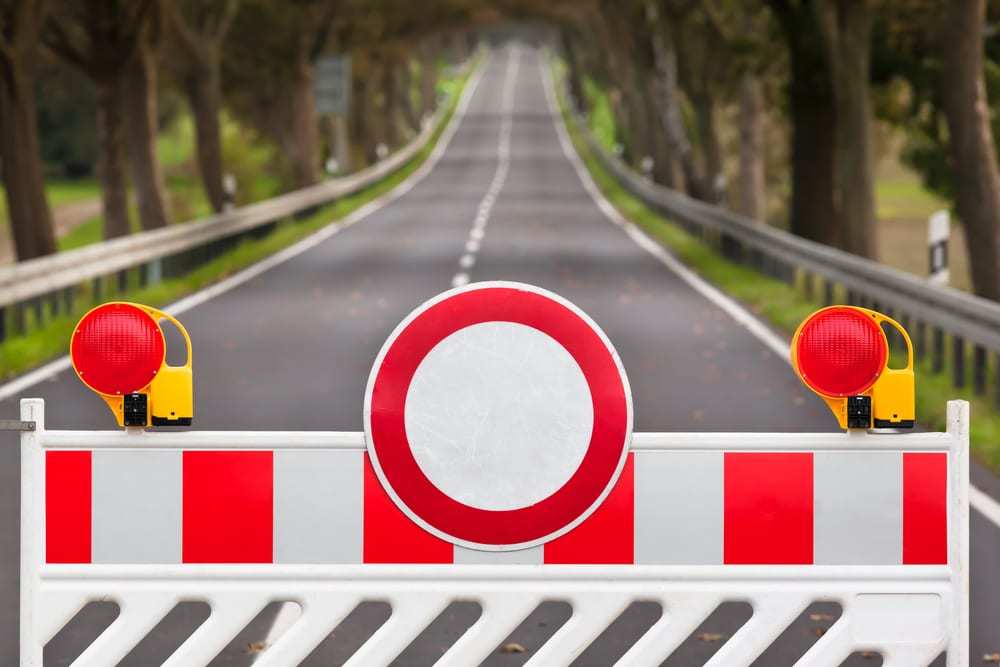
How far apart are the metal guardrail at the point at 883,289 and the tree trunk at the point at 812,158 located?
1.25 m

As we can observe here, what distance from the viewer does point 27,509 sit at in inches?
188

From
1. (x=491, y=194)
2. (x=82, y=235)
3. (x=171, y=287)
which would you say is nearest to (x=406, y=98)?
(x=82, y=235)

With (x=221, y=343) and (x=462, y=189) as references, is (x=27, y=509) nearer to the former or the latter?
(x=221, y=343)

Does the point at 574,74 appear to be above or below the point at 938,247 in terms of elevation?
above

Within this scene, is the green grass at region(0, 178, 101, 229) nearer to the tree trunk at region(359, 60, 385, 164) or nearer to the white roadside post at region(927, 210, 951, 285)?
the tree trunk at region(359, 60, 385, 164)

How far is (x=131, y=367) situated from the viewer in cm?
478

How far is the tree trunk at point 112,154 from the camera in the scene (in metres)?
32.0

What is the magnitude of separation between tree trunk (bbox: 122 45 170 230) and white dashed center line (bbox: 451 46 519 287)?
4.99m

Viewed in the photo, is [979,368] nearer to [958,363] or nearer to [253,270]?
[958,363]

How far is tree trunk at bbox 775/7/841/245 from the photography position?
3012 centimetres

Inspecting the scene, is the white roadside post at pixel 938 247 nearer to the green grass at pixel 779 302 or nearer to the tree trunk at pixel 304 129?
the green grass at pixel 779 302

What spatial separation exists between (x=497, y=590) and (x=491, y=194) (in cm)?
5317

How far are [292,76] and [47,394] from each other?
4118 centimetres

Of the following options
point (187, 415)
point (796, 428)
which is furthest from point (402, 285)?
point (187, 415)
